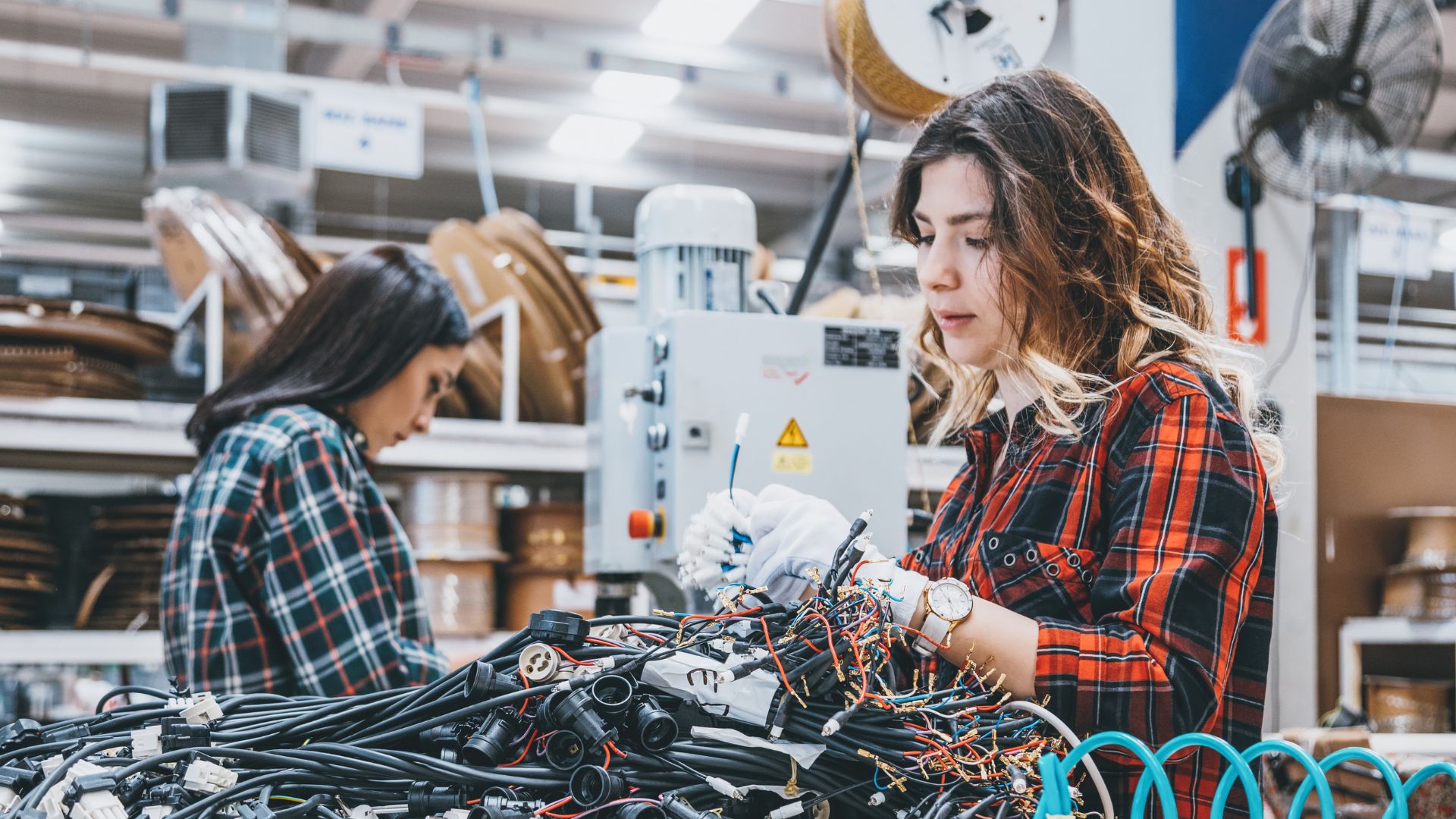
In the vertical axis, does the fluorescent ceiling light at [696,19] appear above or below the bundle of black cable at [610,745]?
above

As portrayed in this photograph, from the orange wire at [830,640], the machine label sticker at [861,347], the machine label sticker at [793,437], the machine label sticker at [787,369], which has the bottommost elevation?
the orange wire at [830,640]

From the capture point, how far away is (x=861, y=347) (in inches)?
76.5

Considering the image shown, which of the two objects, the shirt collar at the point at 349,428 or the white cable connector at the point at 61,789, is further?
the shirt collar at the point at 349,428

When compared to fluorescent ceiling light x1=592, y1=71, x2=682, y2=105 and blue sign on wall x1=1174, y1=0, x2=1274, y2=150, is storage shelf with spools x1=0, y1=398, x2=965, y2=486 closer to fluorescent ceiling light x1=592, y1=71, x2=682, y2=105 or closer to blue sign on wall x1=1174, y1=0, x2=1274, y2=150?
blue sign on wall x1=1174, y1=0, x2=1274, y2=150

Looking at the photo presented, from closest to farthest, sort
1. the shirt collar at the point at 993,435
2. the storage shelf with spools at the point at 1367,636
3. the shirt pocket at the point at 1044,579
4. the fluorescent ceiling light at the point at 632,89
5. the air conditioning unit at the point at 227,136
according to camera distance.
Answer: the shirt pocket at the point at 1044,579 → the shirt collar at the point at 993,435 → the storage shelf with spools at the point at 1367,636 → the air conditioning unit at the point at 227,136 → the fluorescent ceiling light at the point at 632,89

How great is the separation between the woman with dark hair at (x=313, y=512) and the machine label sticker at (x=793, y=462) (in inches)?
22.8

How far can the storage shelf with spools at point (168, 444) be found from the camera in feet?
8.61

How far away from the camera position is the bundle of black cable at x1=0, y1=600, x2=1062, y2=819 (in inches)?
32.5

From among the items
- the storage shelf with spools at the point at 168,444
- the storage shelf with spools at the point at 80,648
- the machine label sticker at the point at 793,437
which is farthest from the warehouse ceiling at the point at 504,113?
the machine label sticker at the point at 793,437

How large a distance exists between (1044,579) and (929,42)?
3.59 feet

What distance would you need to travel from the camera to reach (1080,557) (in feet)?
3.52

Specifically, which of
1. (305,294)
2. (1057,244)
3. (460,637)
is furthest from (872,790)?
(460,637)

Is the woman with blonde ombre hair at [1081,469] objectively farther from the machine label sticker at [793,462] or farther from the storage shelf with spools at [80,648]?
the storage shelf with spools at [80,648]

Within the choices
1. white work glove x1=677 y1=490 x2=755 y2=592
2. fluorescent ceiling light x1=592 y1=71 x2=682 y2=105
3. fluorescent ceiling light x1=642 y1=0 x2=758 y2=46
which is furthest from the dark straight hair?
fluorescent ceiling light x1=592 y1=71 x2=682 y2=105
